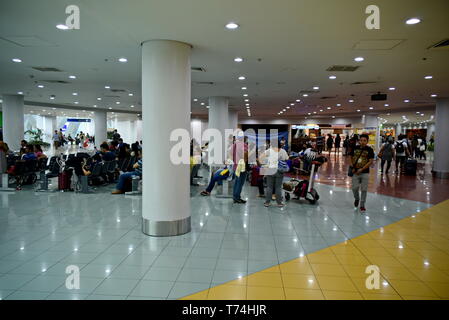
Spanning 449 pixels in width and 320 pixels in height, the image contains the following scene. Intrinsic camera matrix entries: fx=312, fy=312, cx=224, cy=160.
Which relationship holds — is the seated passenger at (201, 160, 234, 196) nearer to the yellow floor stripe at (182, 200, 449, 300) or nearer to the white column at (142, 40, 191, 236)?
the white column at (142, 40, 191, 236)

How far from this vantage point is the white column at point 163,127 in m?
5.47

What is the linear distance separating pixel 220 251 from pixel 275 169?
3591mm

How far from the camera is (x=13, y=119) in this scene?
591 inches

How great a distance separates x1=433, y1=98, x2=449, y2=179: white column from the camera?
45.4 ft

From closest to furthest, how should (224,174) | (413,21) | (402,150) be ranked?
(413,21) → (224,174) → (402,150)

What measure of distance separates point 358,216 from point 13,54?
867cm

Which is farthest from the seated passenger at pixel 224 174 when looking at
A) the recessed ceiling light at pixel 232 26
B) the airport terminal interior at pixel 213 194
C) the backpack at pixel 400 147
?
the backpack at pixel 400 147

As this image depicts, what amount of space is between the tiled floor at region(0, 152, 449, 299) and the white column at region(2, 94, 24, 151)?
883 centimetres

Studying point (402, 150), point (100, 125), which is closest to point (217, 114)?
point (402, 150)

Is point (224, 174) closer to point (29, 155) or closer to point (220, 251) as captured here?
point (220, 251)

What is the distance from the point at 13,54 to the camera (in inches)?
277

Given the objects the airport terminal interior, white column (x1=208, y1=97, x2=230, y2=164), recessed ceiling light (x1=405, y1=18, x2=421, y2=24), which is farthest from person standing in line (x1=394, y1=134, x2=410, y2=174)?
recessed ceiling light (x1=405, y1=18, x2=421, y2=24)

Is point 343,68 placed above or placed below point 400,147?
above
